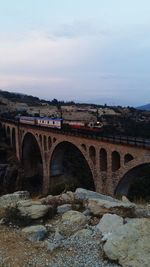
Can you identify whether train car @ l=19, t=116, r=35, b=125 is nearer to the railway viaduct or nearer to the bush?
the railway viaduct

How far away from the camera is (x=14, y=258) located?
6141 mm

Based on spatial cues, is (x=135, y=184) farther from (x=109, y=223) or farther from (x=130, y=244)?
(x=130, y=244)

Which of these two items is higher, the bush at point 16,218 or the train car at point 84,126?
the train car at point 84,126

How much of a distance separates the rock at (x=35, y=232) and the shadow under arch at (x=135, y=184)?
47.2 ft

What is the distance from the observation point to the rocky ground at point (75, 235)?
5891 millimetres

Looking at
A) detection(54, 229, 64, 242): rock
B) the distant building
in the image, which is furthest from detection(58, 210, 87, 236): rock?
the distant building

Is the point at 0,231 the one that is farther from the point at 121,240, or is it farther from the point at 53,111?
the point at 53,111

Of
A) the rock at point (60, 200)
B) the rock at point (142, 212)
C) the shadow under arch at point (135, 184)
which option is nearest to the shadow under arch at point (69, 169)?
the shadow under arch at point (135, 184)

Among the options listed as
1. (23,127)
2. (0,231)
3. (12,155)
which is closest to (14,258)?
(0,231)

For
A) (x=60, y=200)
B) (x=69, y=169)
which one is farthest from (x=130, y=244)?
(x=69, y=169)

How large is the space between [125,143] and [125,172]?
7.04 feet

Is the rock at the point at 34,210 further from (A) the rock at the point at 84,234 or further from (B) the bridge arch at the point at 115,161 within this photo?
(B) the bridge arch at the point at 115,161

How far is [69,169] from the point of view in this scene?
48.9 meters

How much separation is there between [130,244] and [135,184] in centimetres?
3311
